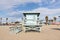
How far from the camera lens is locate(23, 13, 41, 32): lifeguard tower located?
19.4 metres

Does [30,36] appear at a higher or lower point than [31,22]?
lower

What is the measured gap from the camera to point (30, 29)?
798 inches

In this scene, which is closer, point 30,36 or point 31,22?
point 30,36

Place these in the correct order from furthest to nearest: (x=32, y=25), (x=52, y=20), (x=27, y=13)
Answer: (x=52, y=20), (x=27, y=13), (x=32, y=25)

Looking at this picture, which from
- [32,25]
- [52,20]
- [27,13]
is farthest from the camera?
[52,20]

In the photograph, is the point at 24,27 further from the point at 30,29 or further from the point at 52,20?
the point at 52,20

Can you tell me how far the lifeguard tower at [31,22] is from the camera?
63.6ft

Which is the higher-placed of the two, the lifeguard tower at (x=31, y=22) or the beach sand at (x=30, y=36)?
the lifeguard tower at (x=31, y=22)

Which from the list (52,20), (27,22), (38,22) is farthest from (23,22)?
(52,20)

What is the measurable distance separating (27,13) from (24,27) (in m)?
1.92

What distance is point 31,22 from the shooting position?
19.8 m

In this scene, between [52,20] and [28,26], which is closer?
[28,26]

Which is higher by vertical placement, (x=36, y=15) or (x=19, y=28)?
(x=36, y=15)

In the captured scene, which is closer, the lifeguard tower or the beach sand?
the beach sand
